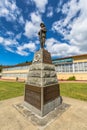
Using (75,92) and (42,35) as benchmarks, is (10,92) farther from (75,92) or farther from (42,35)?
(42,35)

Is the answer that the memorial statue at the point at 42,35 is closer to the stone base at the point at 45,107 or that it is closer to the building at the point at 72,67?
the stone base at the point at 45,107

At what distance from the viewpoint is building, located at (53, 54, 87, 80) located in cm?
2264

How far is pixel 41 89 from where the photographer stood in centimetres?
447

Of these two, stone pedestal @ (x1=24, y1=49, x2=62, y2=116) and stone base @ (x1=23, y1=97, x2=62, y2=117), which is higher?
stone pedestal @ (x1=24, y1=49, x2=62, y2=116)

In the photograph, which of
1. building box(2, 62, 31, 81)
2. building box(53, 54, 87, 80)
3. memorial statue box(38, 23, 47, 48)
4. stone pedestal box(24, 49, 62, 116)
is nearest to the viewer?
stone pedestal box(24, 49, 62, 116)

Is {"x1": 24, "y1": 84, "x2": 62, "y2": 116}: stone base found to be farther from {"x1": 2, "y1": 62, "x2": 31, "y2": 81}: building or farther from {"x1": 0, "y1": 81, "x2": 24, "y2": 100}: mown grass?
{"x1": 2, "y1": 62, "x2": 31, "y2": 81}: building

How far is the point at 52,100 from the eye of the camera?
5.08 m

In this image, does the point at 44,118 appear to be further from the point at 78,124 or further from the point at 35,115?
the point at 78,124

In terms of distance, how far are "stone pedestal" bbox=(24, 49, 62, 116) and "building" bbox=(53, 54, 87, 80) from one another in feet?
64.6

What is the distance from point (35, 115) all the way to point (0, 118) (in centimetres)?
172

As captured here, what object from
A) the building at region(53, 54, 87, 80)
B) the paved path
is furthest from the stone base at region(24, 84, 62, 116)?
the building at region(53, 54, 87, 80)

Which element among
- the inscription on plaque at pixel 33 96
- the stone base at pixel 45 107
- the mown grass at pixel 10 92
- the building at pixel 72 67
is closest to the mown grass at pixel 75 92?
the stone base at pixel 45 107

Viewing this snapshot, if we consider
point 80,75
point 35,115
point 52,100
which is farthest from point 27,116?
point 80,75

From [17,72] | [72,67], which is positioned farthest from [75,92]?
[17,72]
